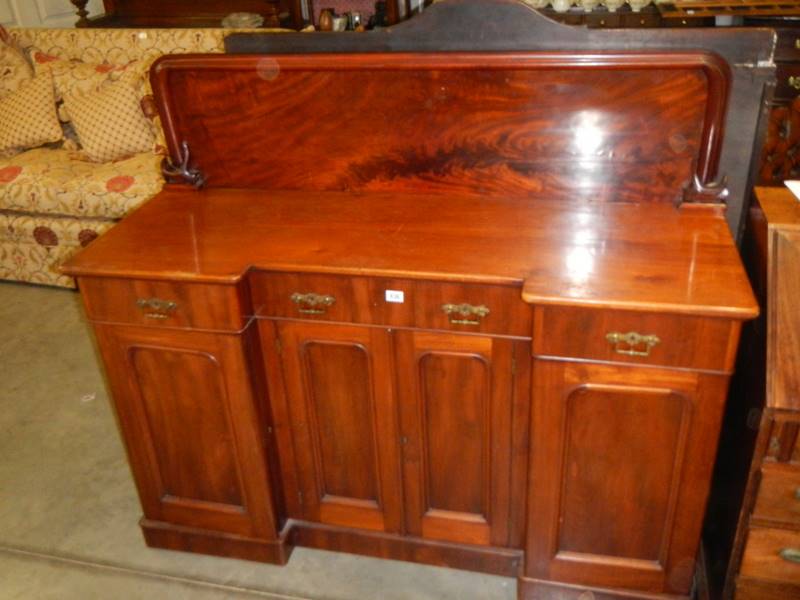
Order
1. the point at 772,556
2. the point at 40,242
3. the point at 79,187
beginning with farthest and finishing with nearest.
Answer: the point at 40,242
the point at 79,187
the point at 772,556

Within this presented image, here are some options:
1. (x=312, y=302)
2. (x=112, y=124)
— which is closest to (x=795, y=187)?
(x=312, y=302)

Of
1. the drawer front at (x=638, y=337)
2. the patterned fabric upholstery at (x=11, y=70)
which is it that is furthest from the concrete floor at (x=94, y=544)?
the patterned fabric upholstery at (x=11, y=70)

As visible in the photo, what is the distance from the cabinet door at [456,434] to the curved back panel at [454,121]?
0.44m

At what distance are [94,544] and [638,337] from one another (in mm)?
1503

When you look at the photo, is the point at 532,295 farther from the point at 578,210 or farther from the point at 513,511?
the point at 513,511

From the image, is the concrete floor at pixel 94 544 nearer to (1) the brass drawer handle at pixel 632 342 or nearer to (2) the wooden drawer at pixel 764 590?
(2) the wooden drawer at pixel 764 590

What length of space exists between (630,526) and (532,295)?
60cm

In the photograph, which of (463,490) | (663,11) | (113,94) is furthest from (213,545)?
(663,11)

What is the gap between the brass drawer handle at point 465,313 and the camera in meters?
1.43

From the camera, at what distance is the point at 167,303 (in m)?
1.52

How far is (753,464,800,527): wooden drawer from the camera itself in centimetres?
131

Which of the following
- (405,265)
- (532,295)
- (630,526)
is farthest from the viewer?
(630,526)

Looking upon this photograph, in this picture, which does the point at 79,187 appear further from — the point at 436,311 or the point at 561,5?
the point at 561,5

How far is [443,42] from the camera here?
1656mm
